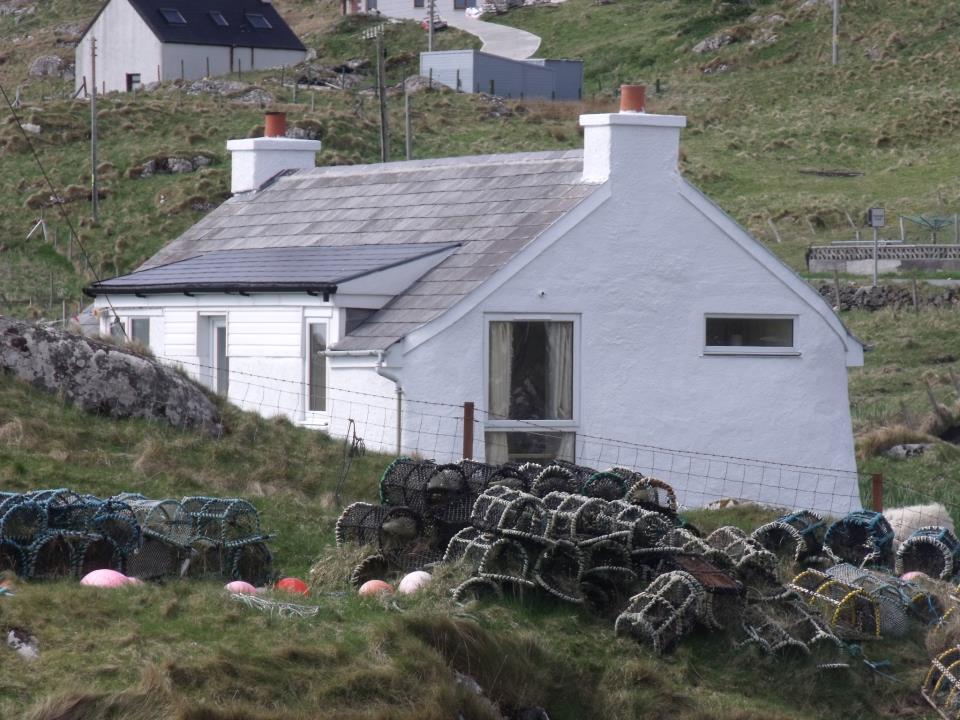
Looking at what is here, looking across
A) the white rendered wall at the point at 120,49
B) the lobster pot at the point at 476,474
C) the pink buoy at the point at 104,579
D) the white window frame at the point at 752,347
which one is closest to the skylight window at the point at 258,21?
the white rendered wall at the point at 120,49

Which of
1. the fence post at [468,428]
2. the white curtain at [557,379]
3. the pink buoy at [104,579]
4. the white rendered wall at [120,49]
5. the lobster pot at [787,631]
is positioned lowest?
the lobster pot at [787,631]

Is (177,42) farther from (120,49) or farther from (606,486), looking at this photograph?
(606,486)

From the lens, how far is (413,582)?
37.6 ft

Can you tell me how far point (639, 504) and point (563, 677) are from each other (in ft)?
8.43

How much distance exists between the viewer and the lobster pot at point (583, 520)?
11.6m

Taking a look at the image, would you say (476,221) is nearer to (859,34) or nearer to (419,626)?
(419,626)

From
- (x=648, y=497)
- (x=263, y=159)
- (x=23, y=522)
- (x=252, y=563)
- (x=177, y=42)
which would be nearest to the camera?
(x=23, y=522)

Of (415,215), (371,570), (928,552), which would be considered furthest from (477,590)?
(415,215)

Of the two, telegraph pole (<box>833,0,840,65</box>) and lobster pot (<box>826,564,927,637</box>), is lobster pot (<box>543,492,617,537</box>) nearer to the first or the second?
lobster pot (<box>826,564,927,637</box>)

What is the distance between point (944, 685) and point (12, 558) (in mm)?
6440

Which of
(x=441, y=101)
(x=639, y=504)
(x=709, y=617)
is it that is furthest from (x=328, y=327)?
(x=441, y=101)

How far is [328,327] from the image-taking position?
19156mm

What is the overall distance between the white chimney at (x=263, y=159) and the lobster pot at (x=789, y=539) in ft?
42.8

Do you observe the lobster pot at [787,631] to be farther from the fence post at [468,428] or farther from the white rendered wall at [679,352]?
the white rendered wall at [679,352]
